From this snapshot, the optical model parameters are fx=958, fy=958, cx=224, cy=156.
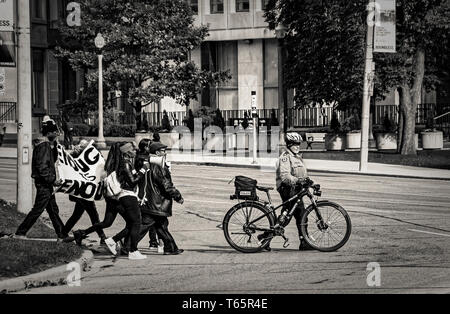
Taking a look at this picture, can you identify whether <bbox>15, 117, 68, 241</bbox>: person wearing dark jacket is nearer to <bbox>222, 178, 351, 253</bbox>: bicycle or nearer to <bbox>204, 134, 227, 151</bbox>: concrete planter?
<bbox>222, 178, 351, 253</bbox>: bicycle

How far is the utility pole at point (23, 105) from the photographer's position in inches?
694

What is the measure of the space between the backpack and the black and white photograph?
0.03 m

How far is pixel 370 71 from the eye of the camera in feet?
109

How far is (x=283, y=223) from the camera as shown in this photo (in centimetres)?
1455

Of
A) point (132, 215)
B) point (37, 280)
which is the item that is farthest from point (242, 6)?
point (37, 280)

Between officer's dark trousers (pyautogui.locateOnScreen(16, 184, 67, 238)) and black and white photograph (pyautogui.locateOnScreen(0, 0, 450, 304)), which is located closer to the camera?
black and white photograph (pyautogui.locateOnScreen(0, 0, 450, 304))

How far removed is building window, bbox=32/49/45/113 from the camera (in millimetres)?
54656

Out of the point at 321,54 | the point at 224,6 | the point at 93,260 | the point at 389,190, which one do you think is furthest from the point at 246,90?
the point at 93,260

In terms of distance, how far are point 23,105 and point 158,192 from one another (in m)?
4.43

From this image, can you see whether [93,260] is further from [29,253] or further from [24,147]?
[24,147]

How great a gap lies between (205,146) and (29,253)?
103 feet

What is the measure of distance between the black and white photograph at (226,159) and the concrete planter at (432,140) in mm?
74

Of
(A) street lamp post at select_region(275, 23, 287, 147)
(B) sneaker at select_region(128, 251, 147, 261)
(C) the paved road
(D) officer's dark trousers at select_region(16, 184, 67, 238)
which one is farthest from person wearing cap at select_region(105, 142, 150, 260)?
(A) street lamp post at select_region(275, 23, 287, 147)

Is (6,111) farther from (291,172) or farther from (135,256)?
(291,172)
